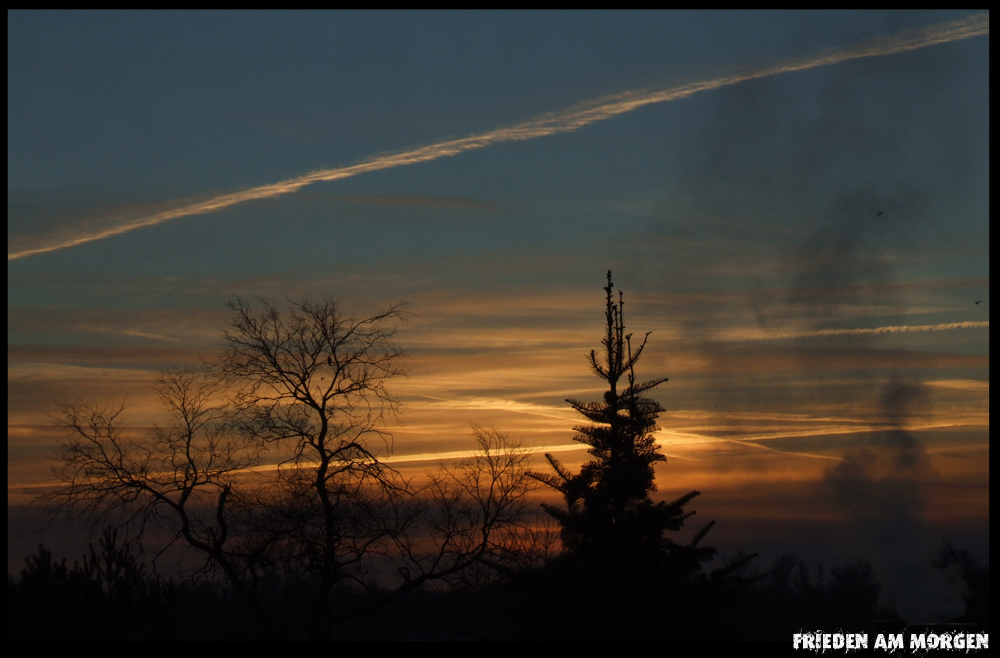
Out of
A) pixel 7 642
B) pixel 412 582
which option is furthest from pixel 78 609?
pixel 412 582

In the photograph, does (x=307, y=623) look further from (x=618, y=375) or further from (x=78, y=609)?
(x=618, y=375)

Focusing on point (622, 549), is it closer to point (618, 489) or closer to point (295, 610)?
point (618, 489)

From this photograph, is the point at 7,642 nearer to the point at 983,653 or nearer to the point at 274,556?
the point at 274,556

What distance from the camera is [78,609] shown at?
917 inches

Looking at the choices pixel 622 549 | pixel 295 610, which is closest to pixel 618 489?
pixel 622 549

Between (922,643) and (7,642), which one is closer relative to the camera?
(7,642)

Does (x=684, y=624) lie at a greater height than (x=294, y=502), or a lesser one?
lesser

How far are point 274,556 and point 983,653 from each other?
1808 centimetres
